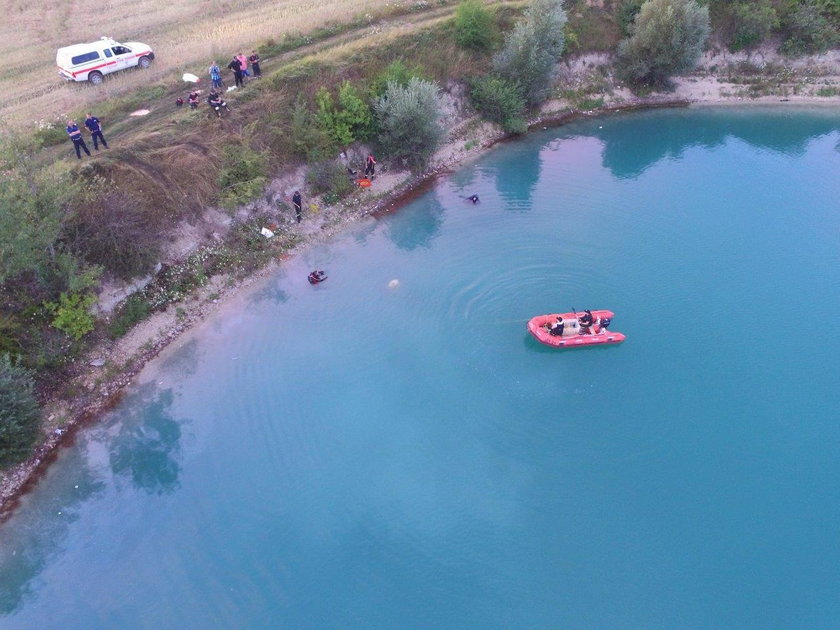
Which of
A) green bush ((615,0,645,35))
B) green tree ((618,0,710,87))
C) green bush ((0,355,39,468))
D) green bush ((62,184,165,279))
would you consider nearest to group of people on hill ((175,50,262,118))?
green bush ((62,184,165,279))

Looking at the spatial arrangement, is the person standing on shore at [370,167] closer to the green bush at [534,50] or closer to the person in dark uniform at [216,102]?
the person in dark uniform at [216,102]

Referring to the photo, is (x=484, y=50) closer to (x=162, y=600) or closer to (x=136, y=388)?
(x=136, y=388)

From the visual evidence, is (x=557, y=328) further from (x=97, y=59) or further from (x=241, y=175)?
(x=97, y=59)

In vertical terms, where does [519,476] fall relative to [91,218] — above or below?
below

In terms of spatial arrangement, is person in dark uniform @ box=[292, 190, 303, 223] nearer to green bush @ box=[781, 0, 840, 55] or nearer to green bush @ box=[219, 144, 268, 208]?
green bush @ box=[219, 144, 268, 208]

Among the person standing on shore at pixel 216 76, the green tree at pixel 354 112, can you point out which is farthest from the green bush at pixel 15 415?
the green tree at pixel 354 112

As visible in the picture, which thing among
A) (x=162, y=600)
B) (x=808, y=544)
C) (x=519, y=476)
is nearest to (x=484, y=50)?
→ (x=519, y=476)

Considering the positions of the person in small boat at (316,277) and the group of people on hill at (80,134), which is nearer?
the group of people on hill at (80,134)
